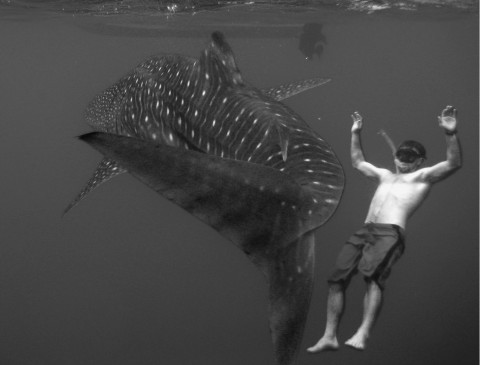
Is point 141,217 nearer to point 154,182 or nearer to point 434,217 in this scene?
point 434,217

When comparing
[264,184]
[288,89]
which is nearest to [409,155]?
[288,89]

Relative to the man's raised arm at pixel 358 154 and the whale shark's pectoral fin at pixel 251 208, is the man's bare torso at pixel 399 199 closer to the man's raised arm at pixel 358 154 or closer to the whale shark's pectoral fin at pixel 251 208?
the man's raised arm at pixel 358 154

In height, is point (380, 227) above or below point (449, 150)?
below

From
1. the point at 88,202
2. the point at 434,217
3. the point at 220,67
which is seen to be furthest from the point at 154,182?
the point at 88,202

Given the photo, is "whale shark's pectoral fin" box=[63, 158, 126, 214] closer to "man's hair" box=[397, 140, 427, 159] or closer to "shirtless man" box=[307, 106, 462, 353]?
"shirtless man" box=[307, 106, 462, 353]

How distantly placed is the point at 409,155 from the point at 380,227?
3.35 ft

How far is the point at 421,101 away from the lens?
91.3m

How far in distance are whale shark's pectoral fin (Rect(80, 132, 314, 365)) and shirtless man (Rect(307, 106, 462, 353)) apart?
372 centimetres

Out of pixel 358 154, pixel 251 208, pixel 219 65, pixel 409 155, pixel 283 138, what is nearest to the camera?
pixel 251 208

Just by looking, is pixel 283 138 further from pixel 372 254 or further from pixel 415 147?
pixel 415 147

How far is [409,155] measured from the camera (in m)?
6.71

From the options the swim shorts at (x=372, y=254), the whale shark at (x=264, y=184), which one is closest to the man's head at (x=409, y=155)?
the swim shorts at (x=372, y=254)

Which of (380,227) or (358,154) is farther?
(358,154)

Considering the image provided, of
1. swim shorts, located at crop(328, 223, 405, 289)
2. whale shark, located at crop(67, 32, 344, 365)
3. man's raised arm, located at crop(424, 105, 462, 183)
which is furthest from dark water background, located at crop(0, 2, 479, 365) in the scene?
man's raised arm, located at crop(424, 105, 462, 183)
